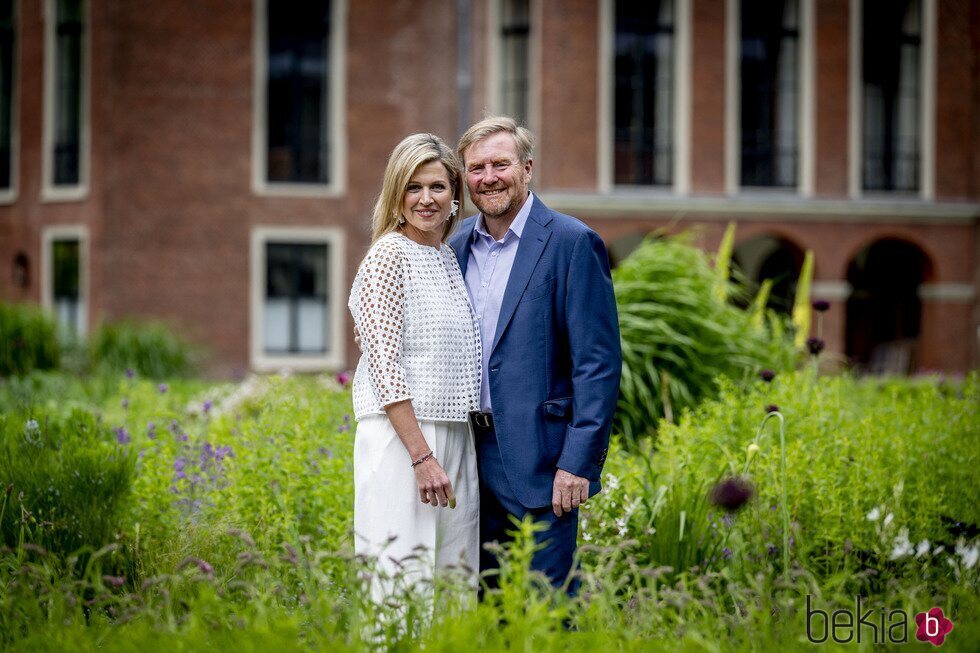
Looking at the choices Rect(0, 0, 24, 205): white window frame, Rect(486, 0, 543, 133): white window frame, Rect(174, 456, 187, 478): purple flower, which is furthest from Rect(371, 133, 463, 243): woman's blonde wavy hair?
Rect(0, 0, 24, 205): white window frame

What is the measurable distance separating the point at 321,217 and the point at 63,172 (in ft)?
15.5

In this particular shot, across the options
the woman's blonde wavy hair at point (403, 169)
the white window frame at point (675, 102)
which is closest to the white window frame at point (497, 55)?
the white window frame at point (675, 102)

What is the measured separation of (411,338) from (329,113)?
17.0m

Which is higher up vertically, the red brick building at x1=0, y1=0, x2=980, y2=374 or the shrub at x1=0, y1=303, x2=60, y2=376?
the red brick building at x1=0, y1=0, x2=980, y2=374

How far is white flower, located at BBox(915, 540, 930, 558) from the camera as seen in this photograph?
4617 mm

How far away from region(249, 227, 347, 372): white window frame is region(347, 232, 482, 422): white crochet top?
16.0 metres

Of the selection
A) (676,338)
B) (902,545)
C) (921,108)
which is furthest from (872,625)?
(921,108)

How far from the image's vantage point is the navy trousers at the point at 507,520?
3.64m

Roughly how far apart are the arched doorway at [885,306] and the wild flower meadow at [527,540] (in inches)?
574

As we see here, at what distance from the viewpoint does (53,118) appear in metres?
20.0

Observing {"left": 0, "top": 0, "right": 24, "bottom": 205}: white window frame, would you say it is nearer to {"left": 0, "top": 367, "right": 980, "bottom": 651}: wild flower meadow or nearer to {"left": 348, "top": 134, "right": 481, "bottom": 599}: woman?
{"left": 0, "top": 367, "right": 980, "bottom": 651}: wild flower meadow

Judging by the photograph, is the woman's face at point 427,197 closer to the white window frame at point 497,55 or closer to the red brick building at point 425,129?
the red brick building at point 425,129

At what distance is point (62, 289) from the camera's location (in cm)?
1983

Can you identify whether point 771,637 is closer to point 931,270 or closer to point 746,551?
point 746,551
